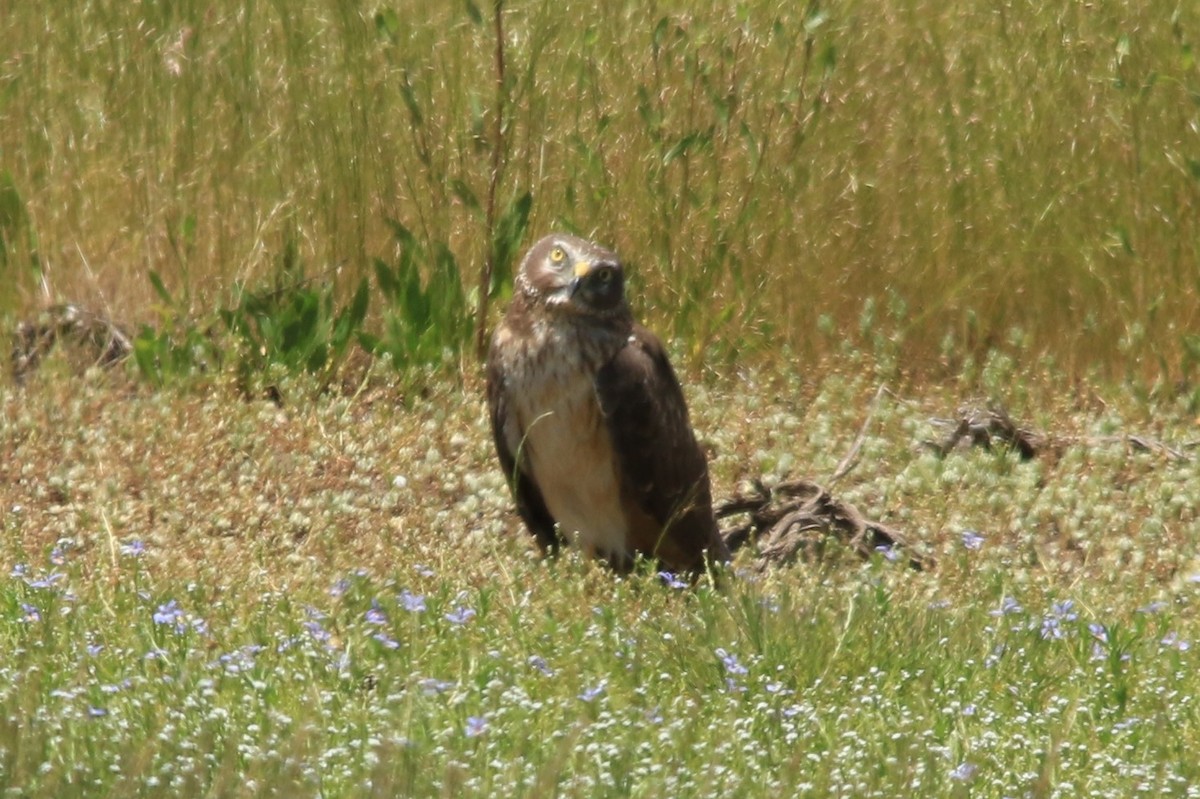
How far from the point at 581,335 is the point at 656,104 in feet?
9.12

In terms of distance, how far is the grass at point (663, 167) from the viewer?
789 cm

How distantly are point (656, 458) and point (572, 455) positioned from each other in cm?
24

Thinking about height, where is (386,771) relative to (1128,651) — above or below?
above

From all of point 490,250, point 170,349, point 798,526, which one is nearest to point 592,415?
point 798,526

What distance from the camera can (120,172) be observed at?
8.17 m

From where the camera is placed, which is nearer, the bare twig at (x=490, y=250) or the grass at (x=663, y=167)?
the bare twig at (x=490, y=250)

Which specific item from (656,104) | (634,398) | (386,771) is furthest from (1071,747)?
(656,104)

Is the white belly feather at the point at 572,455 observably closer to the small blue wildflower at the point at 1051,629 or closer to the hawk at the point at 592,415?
the hawk at the point at 592,415

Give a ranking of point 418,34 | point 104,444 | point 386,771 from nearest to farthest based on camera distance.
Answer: point 386,771 < point 104,444 < point 418,34

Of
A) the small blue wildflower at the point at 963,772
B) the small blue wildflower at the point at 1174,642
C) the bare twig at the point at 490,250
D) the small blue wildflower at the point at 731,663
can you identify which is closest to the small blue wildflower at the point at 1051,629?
the small blue wildflower at the point at 1174,642

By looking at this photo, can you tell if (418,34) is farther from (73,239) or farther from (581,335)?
(581,335)

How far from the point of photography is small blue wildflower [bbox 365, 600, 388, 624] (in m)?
4.47

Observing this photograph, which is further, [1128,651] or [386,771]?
[1128,651]

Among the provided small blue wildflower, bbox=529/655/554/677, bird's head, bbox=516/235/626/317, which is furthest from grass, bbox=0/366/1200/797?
bird's head, bbox=516/235/626/317
